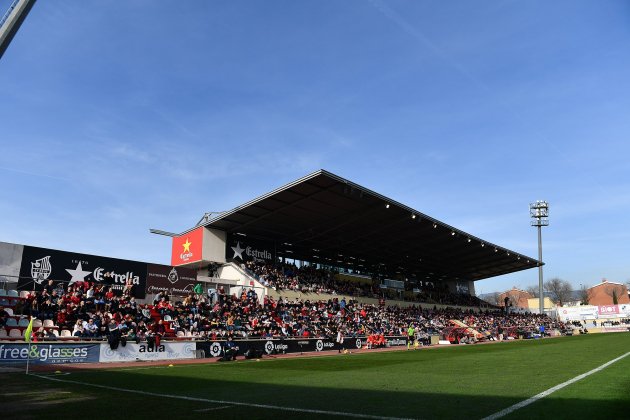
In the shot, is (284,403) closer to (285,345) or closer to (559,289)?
(285,345)

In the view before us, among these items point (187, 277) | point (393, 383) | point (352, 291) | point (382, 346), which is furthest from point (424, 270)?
point (393, 383)

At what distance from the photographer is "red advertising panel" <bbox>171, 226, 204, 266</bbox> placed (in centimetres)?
4115

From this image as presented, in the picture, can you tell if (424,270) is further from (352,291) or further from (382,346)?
(382,346)

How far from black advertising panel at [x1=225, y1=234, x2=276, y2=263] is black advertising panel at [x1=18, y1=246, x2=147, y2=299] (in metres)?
12.8

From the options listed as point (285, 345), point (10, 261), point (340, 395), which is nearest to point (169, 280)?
point (285, 345)

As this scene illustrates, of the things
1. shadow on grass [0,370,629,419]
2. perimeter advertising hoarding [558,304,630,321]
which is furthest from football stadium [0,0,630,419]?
perimeter advertising hoarding [558,304,630,321]

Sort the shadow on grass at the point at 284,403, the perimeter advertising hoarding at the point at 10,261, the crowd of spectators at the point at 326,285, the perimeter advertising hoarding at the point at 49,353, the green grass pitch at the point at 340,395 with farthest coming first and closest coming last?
the crowd of spectators at the point at 326,285, the perimeter advertising hoarding at the point at 10,261, the perimeter advertising hoarding at the point at 49,353, the green grass pitch at the point at 340,395, the shadow on grass at the point at 284,403

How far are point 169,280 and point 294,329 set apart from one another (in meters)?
9.69

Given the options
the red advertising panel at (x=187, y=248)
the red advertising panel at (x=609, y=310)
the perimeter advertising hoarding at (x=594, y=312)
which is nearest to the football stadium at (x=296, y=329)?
the red advertising panel at (x=187, y=248)

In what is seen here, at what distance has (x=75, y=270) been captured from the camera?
2738cm

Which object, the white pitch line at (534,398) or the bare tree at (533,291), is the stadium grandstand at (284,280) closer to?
the white pitch line at (534,398)

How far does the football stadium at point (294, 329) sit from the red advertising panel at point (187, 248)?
20cm

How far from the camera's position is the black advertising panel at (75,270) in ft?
84.0

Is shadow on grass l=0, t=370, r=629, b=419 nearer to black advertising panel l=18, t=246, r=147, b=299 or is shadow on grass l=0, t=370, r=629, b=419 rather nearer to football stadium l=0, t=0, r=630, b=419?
football stadium l=0, t=0, r=630, b=419
